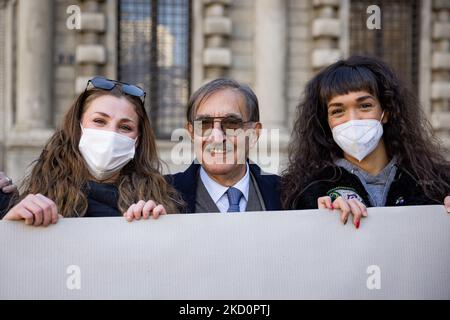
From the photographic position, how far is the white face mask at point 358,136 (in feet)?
8.36

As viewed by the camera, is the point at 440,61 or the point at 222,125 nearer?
the point at 222,125

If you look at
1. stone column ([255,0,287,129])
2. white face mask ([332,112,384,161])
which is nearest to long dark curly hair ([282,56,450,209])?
white face mask ([332,112,384,161])

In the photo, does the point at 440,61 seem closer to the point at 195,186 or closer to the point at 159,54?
the point at 159,54

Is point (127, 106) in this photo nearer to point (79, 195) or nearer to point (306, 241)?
point (79, 195)

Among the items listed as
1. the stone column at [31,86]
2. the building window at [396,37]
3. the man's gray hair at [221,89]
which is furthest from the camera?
the building window at [396,37]

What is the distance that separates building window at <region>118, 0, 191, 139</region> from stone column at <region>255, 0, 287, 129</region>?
1.13 meters

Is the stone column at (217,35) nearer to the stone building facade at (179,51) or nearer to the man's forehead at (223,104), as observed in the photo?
the stone building facade at (179,51)

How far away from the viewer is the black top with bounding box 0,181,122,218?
246 centimetres

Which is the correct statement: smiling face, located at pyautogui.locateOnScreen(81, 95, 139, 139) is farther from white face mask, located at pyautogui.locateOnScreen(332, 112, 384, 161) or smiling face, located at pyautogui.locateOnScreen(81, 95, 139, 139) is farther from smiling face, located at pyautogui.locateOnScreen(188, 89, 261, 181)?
white face mask, located at pyautogui.locateOnScreen(332, 112, 384, 161)

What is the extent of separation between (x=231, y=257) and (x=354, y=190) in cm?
72

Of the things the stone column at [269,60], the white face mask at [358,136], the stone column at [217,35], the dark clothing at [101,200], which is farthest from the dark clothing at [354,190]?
the stone column at [217,35]

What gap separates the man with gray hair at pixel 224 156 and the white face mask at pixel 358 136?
1.28 feet

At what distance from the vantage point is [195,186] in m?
2.75

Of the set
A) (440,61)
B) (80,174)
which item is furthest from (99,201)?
(440,61)
